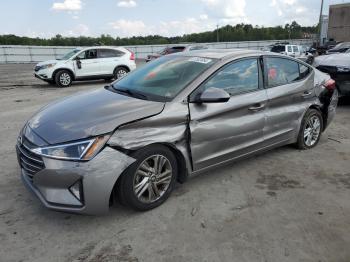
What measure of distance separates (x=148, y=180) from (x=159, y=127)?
0.54 meters

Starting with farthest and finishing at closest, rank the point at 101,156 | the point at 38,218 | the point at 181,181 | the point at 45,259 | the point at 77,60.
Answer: the point at 77,60 < the point at 181,181 < the point at 38,218 < the point at 101,156 < the point at 45,259

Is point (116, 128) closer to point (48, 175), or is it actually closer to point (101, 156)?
point (101, 156)

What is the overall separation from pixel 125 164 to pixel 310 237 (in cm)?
180

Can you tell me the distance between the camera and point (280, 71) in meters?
4.91

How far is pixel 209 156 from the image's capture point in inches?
158

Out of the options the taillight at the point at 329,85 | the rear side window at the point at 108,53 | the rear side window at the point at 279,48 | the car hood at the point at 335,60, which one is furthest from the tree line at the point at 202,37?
the taillight at the point at 329,85

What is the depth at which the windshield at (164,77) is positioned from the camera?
398cm

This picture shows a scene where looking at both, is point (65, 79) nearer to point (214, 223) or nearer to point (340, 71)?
point (340, 71)

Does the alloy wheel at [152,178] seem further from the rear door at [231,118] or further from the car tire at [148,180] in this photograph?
the rear door at [231,118]

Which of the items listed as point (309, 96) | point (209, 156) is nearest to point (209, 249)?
point (209, 156)

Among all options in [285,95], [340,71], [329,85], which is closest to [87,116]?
[285,95]

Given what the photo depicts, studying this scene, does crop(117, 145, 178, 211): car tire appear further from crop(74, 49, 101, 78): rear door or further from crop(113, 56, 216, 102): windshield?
crop(74, 49, 101, 78): rear door

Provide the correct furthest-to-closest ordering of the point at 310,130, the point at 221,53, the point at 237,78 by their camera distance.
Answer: the point at 310,130, the point at 221,53, the point at 237,78

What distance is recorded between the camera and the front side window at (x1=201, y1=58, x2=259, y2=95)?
4113 mm
